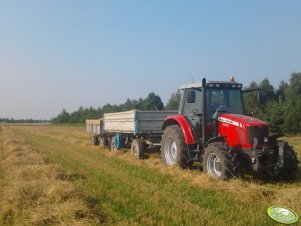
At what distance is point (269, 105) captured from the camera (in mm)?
34656

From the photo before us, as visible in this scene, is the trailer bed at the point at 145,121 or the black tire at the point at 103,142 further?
the black tire at the point at 103,142

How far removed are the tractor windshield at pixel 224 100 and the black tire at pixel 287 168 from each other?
1693mm

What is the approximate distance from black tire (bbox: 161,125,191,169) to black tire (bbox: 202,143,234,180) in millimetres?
1166

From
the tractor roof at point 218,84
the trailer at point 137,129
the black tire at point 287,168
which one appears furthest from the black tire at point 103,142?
the black tire at point 287,168

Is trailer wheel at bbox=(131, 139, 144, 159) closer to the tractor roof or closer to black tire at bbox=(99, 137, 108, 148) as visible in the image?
the tractor roof

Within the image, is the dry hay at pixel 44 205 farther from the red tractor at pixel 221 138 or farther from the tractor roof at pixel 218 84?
the tractor roof at pixel 218 84

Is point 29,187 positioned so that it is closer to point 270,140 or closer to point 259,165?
point 259,165

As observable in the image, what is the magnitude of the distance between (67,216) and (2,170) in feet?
20.2

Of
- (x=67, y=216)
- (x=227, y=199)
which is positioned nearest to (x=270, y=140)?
(x=227, y=199)

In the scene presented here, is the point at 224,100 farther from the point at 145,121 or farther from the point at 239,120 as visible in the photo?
the point at 145,121

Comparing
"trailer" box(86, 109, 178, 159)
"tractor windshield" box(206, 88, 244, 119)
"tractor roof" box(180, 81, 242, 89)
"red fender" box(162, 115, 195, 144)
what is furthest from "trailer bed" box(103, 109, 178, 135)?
"tractor windshield" box(206, 88, 244, 119)

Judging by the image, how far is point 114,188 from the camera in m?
8.56

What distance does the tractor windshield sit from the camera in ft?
32.8

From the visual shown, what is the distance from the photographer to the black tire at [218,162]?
28.0 ft
